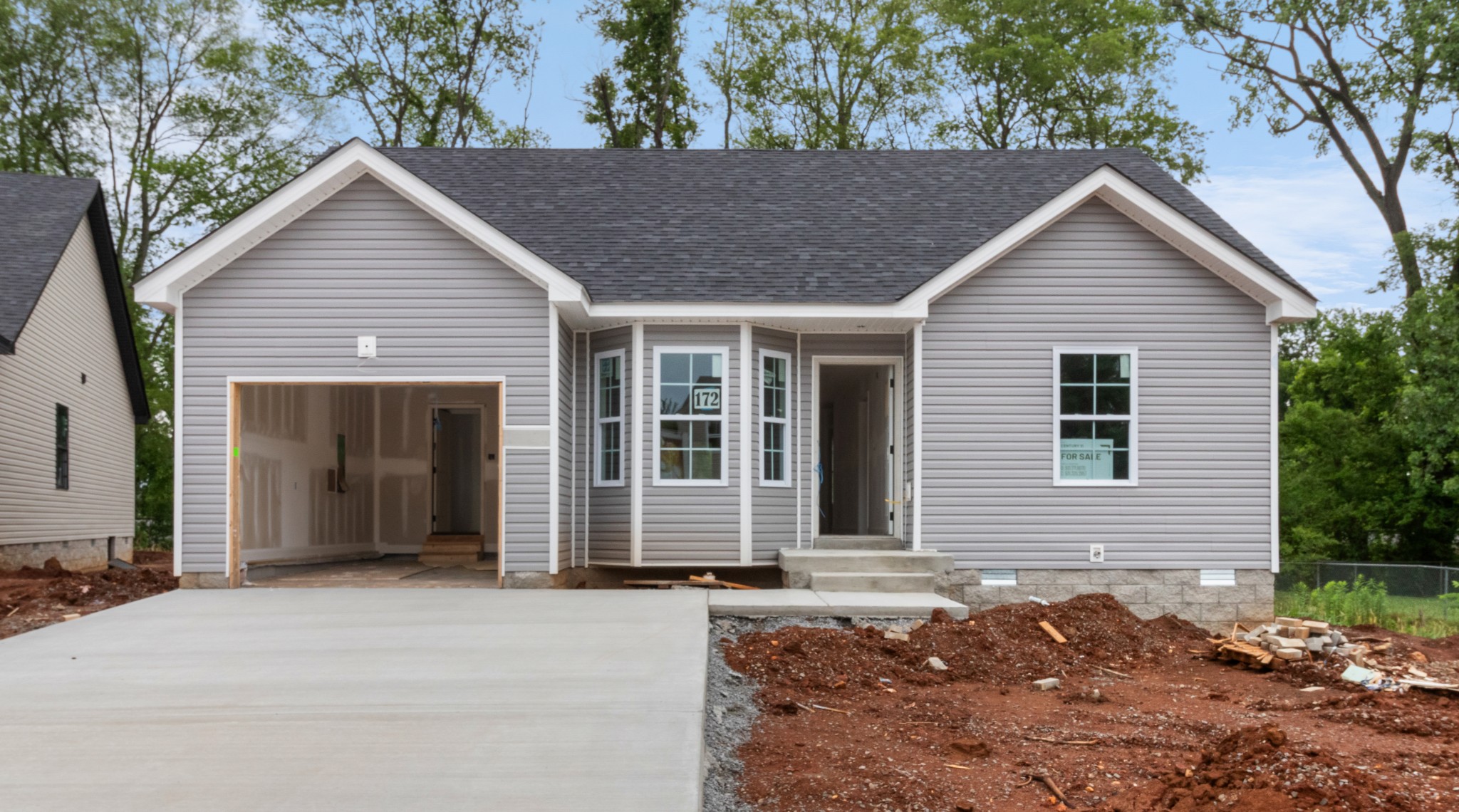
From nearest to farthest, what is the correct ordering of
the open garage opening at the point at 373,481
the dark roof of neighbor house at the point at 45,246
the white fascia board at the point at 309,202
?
the white fascia board at the point at 309,202 < the open garage opening at the point at 373,481 < the dark roof of neighbor house at the point at 45,246

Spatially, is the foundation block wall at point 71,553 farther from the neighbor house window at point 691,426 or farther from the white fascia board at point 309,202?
the neighbor house window at point 691,426

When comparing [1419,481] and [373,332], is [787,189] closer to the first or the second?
[373,332]

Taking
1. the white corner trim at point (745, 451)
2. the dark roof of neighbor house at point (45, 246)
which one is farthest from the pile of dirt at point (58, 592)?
the white corner trim at point (745, 451)

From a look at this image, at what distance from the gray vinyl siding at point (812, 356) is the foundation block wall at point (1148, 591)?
6.23ft

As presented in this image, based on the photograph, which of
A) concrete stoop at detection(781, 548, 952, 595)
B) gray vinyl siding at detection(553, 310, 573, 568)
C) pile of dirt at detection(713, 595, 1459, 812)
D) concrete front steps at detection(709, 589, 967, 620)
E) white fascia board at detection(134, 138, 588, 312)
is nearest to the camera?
pile of dirt at detection(713, 595, 1459, 812)

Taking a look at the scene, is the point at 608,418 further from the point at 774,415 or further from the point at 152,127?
the point at 152,127

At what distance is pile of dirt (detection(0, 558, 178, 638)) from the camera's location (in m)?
11.6

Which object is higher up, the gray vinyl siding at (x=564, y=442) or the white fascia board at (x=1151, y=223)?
the white fascia board at (x=1151, y=223)

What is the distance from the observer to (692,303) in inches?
511

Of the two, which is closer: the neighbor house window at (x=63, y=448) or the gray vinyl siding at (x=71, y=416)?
the gray vinyl siding at (x=71, y=416)

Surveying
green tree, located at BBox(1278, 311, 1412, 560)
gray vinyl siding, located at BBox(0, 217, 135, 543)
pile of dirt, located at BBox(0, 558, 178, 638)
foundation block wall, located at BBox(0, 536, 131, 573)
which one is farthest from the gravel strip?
green tree, located at BBox(1278, 311, 1412, 560)

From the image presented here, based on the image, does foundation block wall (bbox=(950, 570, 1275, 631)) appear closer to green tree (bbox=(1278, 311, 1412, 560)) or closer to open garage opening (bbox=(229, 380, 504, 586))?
open garage opening (bbox=(229, 380, 504, 586))

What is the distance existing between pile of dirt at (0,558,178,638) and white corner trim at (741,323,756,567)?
6.65 m

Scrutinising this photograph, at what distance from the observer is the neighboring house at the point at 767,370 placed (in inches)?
480
